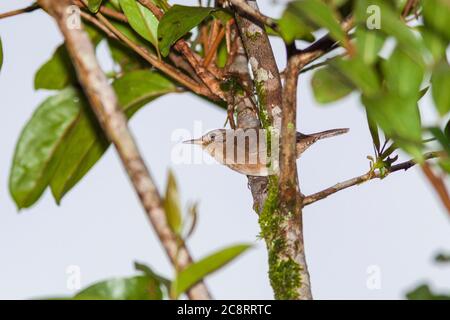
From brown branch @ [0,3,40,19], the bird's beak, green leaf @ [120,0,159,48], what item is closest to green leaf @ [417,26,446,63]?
green leaf @ [120,0,159,48]

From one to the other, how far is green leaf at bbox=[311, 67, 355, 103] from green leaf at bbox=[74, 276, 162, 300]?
19.0 inches

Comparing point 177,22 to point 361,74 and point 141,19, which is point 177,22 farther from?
point 361,74

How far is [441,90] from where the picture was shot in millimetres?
966

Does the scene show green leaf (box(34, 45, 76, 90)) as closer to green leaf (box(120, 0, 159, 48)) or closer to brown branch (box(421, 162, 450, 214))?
green leaf (box(120, 0, 159, 48))

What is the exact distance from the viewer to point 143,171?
958mm

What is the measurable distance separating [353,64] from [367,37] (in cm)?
11

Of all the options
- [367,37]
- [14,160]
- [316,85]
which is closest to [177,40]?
[14,160]

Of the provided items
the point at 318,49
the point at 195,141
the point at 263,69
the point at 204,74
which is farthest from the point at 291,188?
the point at 195,141

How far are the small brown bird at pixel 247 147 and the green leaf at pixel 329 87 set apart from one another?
20.8 inches

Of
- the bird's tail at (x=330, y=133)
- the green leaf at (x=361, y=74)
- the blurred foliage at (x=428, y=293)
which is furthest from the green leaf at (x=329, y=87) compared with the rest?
the bird's tail at (x=330, y=133)

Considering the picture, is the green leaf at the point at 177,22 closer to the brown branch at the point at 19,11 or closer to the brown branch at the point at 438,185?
the brown branch at the point at 19,11

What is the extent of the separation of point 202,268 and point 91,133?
3.55 ft

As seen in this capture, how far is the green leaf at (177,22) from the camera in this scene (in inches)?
74.5
